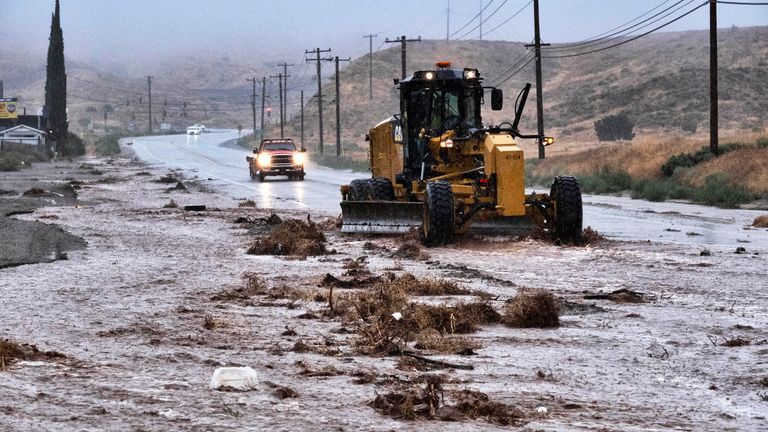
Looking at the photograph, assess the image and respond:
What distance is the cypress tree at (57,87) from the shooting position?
93875mm

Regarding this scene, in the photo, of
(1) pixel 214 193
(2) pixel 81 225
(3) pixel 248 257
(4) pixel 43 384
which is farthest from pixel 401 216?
(1) pixel 214 193

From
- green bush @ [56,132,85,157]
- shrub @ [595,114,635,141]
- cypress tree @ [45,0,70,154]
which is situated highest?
cypress tree @ [45,0,70,154]

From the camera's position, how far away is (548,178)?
4719cm

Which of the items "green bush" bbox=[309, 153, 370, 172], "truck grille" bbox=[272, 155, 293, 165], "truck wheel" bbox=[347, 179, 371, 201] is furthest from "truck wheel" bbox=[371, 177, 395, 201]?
"green bush" bbox=[309, 153, 370, 172]

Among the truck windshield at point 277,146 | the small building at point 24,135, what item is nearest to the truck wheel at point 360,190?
the truck windshield at point 277,146

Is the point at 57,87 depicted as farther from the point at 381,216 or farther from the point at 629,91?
the point at 381,216

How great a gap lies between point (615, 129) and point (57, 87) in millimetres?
51055

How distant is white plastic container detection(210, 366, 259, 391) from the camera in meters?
7.48

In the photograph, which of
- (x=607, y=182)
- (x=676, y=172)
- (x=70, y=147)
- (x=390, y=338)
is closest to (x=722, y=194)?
(x=676, y=172)

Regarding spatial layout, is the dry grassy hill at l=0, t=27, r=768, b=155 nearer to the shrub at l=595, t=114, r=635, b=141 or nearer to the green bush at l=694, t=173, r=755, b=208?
the shrub at l=595, t=114, r=635, b=141

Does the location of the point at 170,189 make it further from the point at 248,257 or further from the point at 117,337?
the point at 117,337

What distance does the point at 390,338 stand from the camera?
30.6 ft

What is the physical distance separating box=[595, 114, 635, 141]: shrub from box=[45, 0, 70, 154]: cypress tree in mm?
49537

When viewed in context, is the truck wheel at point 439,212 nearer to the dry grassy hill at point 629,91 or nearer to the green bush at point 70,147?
the dry grassy hill at point 629,91
